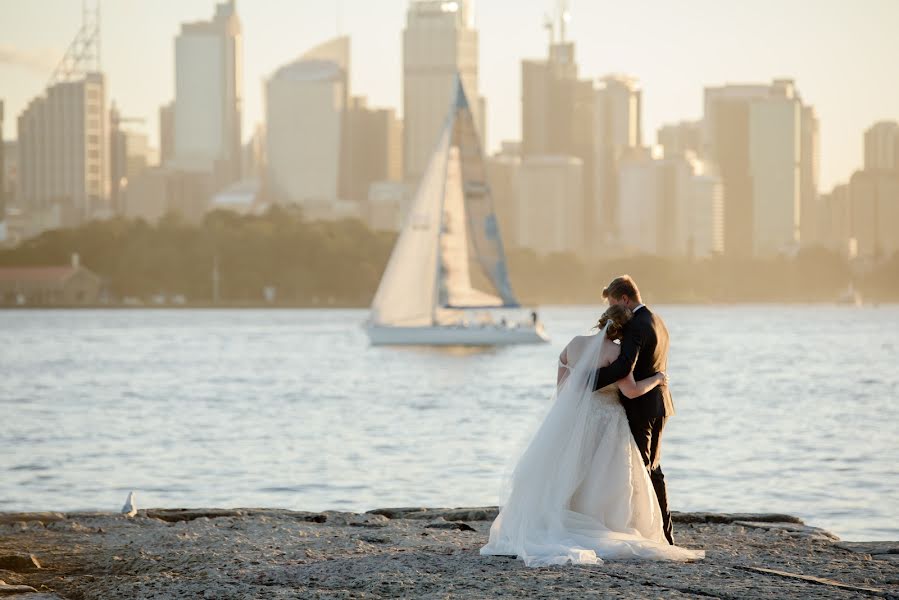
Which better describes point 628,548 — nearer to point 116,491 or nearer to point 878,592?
point 878,592

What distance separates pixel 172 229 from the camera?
17325 cm

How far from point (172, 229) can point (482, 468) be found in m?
153

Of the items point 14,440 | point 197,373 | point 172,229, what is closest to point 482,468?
point 14,440

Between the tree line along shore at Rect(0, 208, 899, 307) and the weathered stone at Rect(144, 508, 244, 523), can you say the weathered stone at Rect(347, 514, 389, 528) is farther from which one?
the tree line along shore at Rect(0, 208, 899, 307)

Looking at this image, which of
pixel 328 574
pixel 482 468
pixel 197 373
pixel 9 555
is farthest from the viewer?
pixel 197 373

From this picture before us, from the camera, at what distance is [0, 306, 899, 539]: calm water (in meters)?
20.0

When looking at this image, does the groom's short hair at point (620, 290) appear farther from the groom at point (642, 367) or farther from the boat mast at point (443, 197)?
the boat mast at point (443, 197)

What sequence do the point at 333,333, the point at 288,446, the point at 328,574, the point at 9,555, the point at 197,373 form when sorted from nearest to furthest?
the point at 328,574 → the point at 9,555 → the point at 288,446 → the point at 197,373 → the point at 333,333

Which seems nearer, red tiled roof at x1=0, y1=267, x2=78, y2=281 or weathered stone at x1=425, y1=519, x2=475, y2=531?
weathered stone at x1=425, y1=519, x2=475, y2=531

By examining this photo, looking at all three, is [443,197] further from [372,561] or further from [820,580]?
[820,580]

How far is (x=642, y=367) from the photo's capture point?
1123cm

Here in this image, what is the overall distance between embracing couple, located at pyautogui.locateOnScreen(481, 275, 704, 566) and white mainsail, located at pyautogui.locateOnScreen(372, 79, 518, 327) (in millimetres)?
53164

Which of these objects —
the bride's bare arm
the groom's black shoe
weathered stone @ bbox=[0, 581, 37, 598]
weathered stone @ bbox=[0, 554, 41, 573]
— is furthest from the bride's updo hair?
weathered stone @ bbox=[0, 554, 41, 573]

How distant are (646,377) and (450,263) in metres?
53.7
